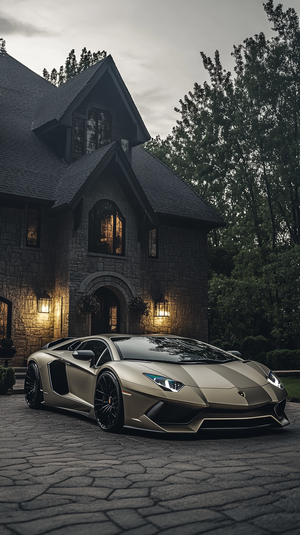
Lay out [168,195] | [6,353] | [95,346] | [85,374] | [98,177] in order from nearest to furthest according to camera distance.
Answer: [85,374] → [95,346] → [6,353] → [98,177] → [168,195]

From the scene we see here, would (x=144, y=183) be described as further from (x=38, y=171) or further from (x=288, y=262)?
(x=288, y=262)

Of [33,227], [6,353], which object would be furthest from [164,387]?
[33,227]

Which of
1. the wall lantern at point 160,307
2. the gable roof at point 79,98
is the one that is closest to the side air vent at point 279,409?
the wall lantern at point 160,307

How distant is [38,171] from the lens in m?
19.1

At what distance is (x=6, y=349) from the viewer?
16500 mm

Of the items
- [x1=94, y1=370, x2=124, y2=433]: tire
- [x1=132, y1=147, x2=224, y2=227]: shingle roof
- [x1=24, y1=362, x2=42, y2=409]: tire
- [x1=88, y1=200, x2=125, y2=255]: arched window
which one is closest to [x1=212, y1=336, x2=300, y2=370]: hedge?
[x1=132, y1=147, x2=224, y2=227]: shingle roof

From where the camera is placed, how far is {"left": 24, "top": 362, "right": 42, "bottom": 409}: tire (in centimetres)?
849

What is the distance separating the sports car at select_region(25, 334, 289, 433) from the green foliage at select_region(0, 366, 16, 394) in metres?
3.18

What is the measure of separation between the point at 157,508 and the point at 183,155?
3388 centimetres

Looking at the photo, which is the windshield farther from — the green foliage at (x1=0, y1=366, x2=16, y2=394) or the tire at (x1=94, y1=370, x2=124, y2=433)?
the green foliage at (x1=0, y1=366, x2=16, y2=394)

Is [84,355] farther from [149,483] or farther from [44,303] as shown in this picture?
[44,303]

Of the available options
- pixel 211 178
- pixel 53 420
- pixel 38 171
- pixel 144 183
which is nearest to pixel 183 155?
pixel 211 178

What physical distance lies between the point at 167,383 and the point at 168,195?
16120mm

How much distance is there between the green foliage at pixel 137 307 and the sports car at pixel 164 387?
1073 cm
